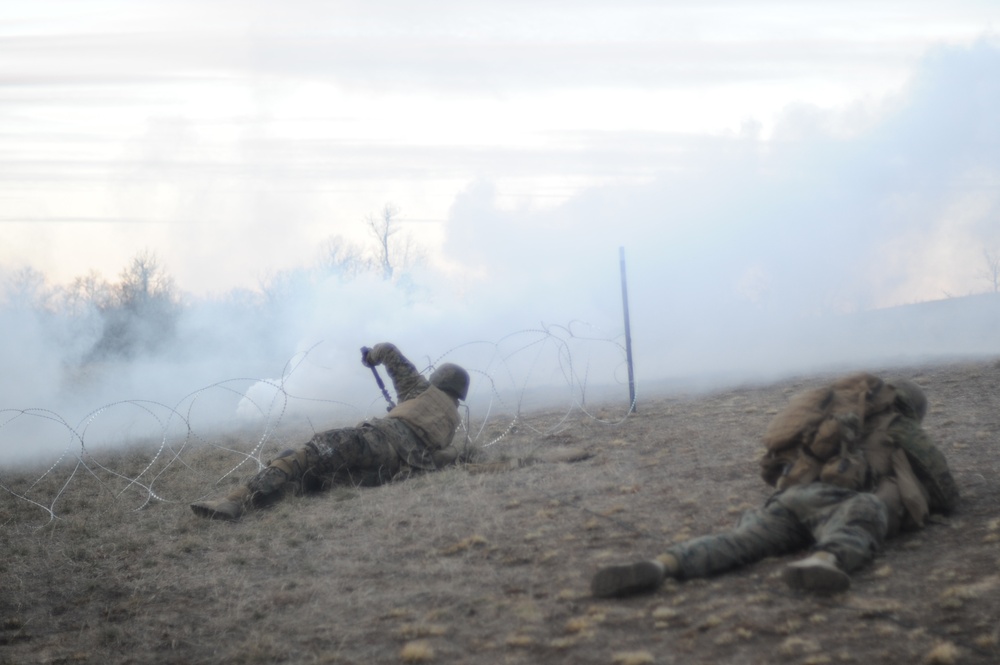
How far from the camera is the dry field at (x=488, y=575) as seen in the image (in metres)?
4.24

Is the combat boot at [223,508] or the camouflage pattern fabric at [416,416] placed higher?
the camouflage pattern fabric at [416,416]

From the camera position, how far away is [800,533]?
5.29 meters

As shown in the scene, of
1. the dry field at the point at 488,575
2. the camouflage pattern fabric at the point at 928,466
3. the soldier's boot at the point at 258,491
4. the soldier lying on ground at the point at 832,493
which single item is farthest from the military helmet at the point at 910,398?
the soldier's boot at the point at 258,491

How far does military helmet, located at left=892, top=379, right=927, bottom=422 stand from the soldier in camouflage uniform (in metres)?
4.82

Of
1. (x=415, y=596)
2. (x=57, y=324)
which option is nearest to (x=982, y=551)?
(x=415, y=596)

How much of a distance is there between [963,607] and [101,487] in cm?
832

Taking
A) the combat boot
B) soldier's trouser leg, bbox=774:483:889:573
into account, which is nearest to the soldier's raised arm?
the combat boot

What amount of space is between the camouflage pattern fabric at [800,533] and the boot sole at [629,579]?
212 millimetres

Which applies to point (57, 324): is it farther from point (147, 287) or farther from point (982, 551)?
point (982, 551)

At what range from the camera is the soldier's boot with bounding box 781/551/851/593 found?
4406mm

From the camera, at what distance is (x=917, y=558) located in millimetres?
5012

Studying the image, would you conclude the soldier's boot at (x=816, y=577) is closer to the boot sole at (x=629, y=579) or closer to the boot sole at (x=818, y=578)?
the boot sole at (x=818, y=578)

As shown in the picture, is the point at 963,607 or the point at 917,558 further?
the point at 917,558

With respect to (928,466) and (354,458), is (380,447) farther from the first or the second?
(928,466)
